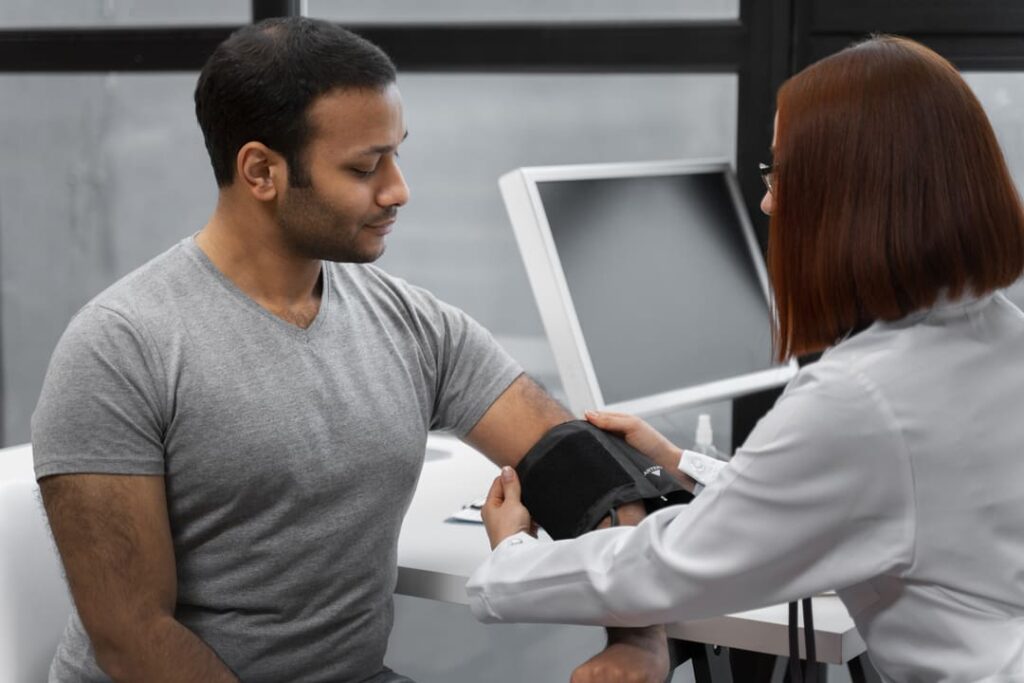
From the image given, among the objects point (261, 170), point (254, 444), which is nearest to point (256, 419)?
point (254, 444)

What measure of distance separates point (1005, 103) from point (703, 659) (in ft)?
3.87

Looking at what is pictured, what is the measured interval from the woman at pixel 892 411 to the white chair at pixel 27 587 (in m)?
0.81

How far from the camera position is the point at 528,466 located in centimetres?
157

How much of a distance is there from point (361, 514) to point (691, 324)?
79cm

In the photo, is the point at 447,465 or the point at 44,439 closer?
the point at 44,439

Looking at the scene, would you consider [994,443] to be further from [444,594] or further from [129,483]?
[129,483]

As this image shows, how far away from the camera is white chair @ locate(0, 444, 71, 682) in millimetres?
1561

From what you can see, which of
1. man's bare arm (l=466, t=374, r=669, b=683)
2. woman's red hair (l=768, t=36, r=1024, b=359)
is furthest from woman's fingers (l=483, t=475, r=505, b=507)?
woman's red hair (l=768, t=36, r=1024, b=359)

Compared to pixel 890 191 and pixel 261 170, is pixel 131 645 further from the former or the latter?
pixel 890 191

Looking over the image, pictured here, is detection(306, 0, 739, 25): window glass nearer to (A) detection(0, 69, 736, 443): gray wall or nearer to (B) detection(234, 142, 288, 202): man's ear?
(A) detection(0, 69, 736, 443): gray wall

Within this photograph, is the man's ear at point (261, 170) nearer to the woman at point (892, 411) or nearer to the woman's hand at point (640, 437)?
the woman's hand at point (640, 437)

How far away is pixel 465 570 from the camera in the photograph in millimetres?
1605

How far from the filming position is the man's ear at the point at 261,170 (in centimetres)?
148

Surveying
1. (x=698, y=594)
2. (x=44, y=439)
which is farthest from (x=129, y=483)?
(x=698, y=594)
